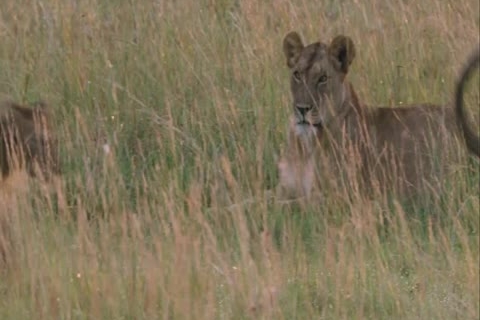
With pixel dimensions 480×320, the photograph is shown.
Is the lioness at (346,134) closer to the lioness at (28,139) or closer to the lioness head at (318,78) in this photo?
the lioness head at (318,78)

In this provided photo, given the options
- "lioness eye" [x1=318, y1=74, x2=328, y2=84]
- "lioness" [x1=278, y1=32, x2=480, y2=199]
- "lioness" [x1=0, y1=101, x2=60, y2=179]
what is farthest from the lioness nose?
"lioness" [x1=0, y1=101, x2=60, y2=179]

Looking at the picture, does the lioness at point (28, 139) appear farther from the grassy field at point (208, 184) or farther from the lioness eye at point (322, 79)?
the lioness eye at point (322, 79)

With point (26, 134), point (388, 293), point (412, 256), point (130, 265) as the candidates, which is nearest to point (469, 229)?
point (412, 256)

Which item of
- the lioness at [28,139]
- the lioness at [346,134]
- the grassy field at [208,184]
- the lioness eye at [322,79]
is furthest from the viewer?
the lioness eye at [322,79]

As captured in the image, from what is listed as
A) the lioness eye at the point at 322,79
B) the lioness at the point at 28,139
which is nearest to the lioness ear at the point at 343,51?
the lioness eye at the point at 322,79

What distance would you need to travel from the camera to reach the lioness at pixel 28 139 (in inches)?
272

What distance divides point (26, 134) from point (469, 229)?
6.78 ft

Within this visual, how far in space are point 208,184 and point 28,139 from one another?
861mm

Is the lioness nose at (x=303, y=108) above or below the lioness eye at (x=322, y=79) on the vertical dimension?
below

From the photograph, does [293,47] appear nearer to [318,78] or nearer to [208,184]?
[318,78]

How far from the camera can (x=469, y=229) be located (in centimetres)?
657

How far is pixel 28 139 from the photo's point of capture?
7.11 metres

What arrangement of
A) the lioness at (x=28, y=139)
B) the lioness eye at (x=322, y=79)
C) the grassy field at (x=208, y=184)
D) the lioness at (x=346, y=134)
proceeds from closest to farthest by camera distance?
the grassy field at (x=208, y=184) → the lioness at (x=28, y=139) → the lioness at (x=346, y=134) → the lioness eye at (x=322, y=79)

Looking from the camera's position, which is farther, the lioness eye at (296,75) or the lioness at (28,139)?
the lioness eye at (296,75)
